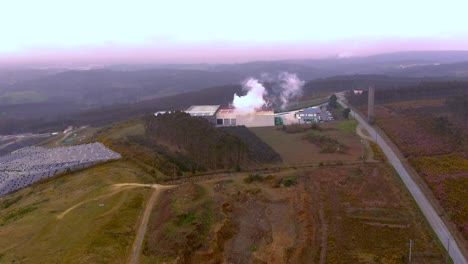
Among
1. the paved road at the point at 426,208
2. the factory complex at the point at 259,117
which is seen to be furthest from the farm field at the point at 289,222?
the factory complex at the point at 259,117

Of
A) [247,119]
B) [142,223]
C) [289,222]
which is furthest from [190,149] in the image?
[289,222]

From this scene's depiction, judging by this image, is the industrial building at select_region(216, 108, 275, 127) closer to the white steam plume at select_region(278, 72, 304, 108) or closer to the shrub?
the white steam plume at select_region(278, 72, 304, 108)

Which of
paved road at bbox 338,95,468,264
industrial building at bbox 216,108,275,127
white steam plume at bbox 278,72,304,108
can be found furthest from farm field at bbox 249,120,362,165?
white steam plume at bbox 278,72,304,108

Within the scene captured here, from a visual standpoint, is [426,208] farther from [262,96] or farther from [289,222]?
[262,96]

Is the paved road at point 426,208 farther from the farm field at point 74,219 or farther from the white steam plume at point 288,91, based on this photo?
the white steam plume at point 288,91

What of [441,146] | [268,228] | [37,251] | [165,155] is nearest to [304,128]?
[441,146]

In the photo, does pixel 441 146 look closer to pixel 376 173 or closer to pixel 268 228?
pixel 376 173
